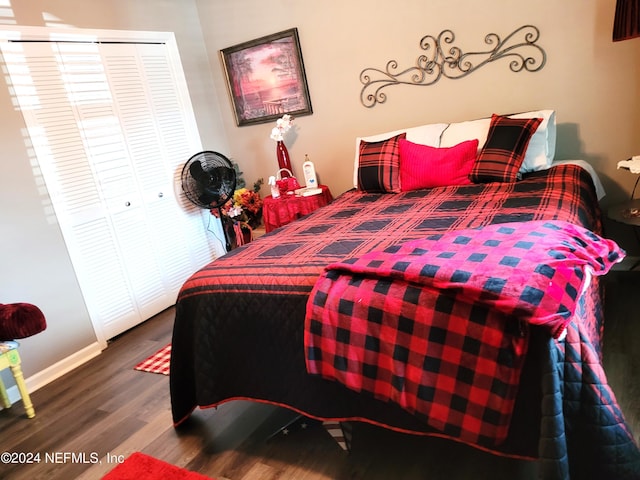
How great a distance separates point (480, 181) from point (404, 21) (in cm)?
131

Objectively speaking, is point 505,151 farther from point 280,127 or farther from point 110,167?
point 110,167

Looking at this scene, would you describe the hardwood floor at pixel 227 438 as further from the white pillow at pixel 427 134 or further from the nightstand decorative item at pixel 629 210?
the white pillow at pixel 427 134

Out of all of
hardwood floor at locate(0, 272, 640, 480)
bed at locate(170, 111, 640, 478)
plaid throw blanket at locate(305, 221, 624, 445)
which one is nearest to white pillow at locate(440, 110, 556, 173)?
bed at locate(170, 111, 640, 478)

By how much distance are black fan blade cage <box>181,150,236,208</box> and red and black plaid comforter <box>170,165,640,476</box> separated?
4.67 feet

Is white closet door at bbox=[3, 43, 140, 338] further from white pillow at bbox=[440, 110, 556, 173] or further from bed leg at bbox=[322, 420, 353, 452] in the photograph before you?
white pillow at bbox=[440, 110, 556, 173]

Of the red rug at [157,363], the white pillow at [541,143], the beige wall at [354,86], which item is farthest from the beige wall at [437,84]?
the red rug at [157,363]

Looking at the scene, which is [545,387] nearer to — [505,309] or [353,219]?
[505,309]

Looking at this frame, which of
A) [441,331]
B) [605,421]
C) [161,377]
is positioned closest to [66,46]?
[161,377]

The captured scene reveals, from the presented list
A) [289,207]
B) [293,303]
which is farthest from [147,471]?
[289,207]

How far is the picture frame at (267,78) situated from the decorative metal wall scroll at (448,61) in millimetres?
575

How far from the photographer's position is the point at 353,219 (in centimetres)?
237

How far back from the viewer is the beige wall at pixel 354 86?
8.45 ft

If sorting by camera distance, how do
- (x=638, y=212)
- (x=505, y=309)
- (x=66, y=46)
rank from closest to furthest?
(x=505, y=309) → (x=638, y=212) → (x=66, y=46)

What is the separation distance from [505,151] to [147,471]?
7.60 feet
